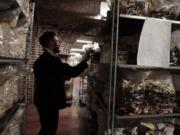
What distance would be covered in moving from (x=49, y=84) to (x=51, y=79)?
0.24 feet

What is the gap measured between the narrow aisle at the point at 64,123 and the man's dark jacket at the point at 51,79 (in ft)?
5.35

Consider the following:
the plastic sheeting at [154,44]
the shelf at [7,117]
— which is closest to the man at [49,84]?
the shelf at [7,117]

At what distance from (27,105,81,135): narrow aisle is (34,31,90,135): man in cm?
148

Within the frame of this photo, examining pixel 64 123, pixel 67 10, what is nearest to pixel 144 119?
pixel 64 123

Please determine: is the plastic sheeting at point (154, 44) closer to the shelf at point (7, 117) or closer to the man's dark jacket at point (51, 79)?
the shelf at point (7, 117)

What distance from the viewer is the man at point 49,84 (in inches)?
113

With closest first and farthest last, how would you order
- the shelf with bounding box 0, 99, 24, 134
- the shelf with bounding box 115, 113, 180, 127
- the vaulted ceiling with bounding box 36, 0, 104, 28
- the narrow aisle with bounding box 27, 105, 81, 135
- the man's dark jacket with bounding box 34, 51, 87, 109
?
the shelf with bounding box 0, 99, 24, 134 < the shelf with bounding box 115, 113, 180, 127 < the man's dark jacket with bounding box 34, 51, 87, 109 < the narrow aisle with bounding box 27, 105, 81, 135 < the vaulted ceiling with bounding box 36, 0, 104, 28

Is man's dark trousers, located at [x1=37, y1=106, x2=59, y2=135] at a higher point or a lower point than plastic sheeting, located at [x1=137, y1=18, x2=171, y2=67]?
lower

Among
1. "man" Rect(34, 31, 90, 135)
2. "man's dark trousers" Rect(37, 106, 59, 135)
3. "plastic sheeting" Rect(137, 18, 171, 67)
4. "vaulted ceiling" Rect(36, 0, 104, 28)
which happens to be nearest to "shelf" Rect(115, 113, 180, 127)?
"plastic sheeting" Rect(137, 18, 171, 67)

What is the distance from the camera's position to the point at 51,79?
2.91m

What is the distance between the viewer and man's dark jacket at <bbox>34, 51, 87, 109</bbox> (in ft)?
9.36

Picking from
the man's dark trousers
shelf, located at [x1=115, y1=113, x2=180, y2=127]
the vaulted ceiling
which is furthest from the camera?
the vaulted ceiling

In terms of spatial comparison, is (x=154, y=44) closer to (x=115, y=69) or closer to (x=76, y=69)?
(x=115, y=69)

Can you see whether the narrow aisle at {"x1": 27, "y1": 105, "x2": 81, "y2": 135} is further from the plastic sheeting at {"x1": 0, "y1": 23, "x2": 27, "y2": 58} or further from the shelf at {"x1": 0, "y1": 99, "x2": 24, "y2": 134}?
the plastic sheeting at {"x1": 0, "y1": 23, "x2": 27, "y2": 58}
